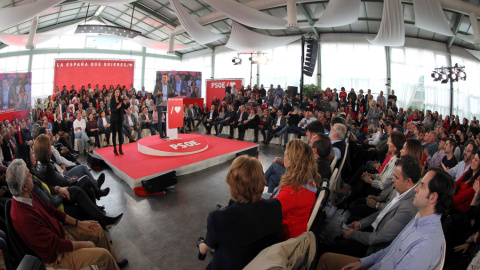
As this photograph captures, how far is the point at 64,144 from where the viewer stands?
5.73 meters

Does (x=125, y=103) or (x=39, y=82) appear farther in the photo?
(x=39, y=82)

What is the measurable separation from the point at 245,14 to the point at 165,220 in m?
6.58

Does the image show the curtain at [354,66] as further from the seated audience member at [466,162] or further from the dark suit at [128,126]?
the seated audience member at [466,162]

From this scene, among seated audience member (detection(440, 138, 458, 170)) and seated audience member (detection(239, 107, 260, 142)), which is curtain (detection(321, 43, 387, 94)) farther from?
seated audience member (detection(440, 138, 458, 170))

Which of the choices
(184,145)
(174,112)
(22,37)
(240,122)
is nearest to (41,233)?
(184,145)

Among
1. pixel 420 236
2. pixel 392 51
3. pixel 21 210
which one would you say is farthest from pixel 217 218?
pixel 392 51

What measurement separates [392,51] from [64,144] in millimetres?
13509

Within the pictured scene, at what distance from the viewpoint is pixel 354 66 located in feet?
44.7

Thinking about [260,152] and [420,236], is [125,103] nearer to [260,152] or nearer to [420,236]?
[260,152]

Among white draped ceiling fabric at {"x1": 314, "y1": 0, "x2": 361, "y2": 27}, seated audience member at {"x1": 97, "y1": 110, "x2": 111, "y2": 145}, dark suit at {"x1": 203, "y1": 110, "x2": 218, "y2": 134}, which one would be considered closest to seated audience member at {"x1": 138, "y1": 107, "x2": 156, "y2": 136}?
seated audience member at {"x1": 97, "y1": 110, "x2": 111, "y2": 145}

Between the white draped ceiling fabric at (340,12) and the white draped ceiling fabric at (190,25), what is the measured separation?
399 cm

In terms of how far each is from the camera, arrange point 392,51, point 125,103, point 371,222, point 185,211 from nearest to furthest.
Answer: point 371,222, point 185,211, point 125,103, point 392,51

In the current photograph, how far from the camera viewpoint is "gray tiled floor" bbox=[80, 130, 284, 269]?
2730 mm

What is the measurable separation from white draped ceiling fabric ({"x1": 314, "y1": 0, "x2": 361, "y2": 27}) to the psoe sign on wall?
16.2 ft
